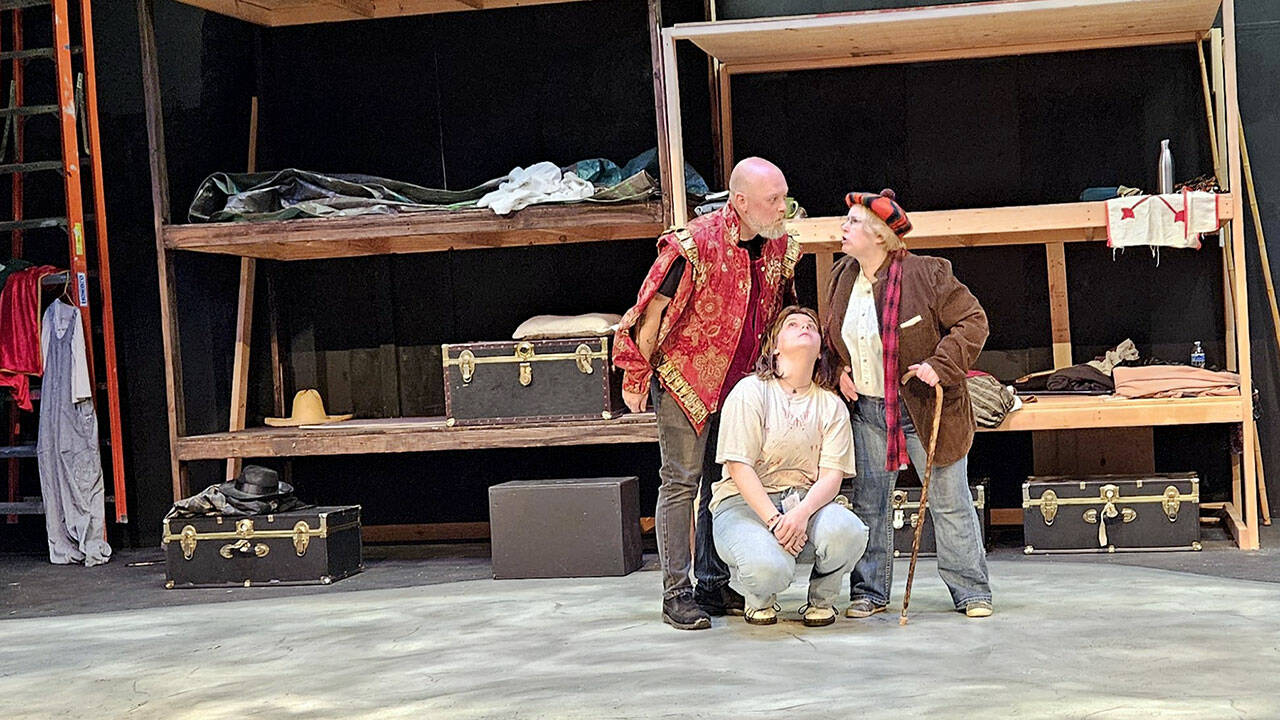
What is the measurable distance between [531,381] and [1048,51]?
2969 mm

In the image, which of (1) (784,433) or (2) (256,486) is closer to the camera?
(1) (784,433)

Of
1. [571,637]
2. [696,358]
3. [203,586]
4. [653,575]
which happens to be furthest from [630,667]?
[203,586]

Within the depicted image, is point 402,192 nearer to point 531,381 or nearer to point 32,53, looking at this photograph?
point 531,381

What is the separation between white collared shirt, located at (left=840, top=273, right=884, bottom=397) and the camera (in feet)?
15.8

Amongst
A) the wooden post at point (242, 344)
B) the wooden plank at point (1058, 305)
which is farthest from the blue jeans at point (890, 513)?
the wooden post at point (242, 344)

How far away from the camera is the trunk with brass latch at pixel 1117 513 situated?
6.21 m

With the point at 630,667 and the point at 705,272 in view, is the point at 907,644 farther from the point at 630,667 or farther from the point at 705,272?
the point at 705,272

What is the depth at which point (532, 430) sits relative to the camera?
6.66m

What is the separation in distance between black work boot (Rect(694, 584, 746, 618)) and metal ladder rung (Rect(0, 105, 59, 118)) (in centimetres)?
457

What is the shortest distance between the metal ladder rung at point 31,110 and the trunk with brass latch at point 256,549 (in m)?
2.41

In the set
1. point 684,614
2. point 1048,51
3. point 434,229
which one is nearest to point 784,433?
point 684,614

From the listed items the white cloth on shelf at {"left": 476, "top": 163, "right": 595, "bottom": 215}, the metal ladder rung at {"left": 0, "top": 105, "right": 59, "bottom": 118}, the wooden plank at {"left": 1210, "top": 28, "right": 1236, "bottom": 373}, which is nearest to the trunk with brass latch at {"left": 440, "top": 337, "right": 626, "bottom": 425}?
the white cloth on shelf at {"left": 476, "top": 163, "right": 595, "bottom": 215}

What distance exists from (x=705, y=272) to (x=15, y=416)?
4.69 metres

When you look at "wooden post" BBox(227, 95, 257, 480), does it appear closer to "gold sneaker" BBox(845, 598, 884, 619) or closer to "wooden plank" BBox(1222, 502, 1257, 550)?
"gold sneaker" BBox(845, 598, 884, 619)
